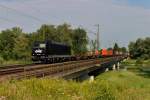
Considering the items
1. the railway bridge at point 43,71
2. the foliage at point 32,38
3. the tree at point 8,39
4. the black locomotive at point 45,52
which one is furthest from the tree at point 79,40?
Answer: the railway bridge at point 43,71

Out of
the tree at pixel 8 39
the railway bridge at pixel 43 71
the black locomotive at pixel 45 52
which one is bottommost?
the railway bridge at pixel 43 71

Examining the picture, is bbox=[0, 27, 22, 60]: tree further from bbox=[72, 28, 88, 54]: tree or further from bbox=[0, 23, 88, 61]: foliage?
bbox=[72, 28, 88, 54]: tree

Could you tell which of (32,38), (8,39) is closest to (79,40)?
(32,38)

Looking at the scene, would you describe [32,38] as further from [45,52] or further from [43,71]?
[43,71]

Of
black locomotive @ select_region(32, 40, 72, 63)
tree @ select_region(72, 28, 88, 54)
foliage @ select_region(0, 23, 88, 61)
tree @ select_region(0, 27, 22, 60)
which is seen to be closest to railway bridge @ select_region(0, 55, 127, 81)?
black locomotive @ select_region(32, 40, 72, 63)

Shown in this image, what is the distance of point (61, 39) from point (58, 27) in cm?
1722

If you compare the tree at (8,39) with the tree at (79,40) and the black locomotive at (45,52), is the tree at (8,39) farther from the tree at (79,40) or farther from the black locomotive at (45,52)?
the black locomotive at (45,52)

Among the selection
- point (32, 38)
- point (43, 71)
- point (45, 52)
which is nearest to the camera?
point (43, 71)

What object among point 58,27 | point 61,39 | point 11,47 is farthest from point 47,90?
A: point 58,27

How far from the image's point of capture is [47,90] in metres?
18.8

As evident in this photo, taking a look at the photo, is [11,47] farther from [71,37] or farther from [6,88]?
[6,88]

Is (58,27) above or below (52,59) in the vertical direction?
above

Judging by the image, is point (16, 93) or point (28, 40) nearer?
point (16, 93)

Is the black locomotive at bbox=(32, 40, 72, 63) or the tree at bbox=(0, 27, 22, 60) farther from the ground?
the tree at bbox=(0, 27, 22, 60)
